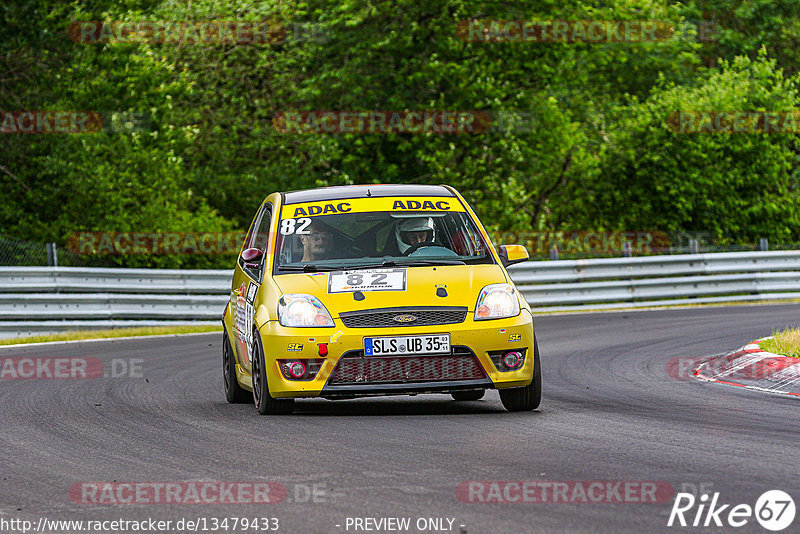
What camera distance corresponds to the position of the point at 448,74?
1252 inches

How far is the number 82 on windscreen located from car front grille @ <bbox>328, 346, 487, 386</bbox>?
1.65 feet

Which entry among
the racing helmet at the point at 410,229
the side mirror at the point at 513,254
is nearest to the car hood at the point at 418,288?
the side mirror at the point at 513,254

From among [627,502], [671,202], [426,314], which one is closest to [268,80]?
[671,202]

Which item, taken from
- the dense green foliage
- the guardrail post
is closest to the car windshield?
the guardrail post

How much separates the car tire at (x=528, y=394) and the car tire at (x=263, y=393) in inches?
60.6

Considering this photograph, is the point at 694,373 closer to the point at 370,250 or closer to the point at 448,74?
the point at 370,250

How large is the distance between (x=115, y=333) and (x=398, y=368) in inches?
468

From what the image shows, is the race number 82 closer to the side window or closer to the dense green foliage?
the side window

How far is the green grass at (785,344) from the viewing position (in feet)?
38.1

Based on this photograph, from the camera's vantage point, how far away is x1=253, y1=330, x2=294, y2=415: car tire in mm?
9438

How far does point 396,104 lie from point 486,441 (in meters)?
24.3

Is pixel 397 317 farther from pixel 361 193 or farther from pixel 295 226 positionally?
pixel 361 193

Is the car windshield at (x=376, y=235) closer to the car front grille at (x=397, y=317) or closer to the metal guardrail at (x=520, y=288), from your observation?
the car front grille at (x=397, y=317)

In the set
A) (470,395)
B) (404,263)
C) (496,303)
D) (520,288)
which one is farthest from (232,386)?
(520,288)
